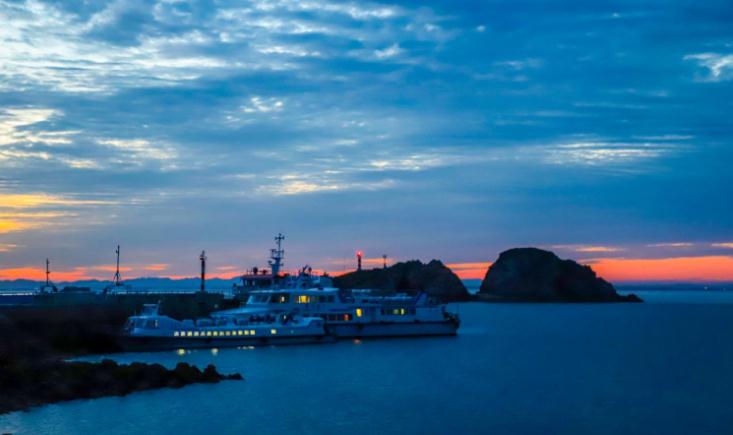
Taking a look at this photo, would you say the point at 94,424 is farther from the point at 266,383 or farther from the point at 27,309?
the point at 27,309

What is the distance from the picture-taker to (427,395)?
149 ft

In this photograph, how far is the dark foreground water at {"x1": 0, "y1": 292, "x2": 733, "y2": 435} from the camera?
36281 millimetres

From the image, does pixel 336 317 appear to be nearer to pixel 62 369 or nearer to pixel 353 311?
pixel 353 311

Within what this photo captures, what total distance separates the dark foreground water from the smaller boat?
1617 mm

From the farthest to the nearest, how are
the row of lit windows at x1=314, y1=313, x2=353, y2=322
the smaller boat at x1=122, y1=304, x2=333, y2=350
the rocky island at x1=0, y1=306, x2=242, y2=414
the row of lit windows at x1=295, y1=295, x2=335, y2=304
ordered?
1. the row of lit windows at x1=314, y1=313, x2=353, y2=322
2. the row of lit windows at x1=295, y1=295, x2=335, y2=304
3. the smaller boat at x1=122, y1=304, x2=333, y2=350
4. the rocky island at x1=0, y1=306, x2=242, y2=414

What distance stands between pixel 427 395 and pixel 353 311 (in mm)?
30777

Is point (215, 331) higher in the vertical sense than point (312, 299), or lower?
lower

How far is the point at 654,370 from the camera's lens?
58656 mm

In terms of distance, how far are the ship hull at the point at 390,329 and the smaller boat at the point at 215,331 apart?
2900mm

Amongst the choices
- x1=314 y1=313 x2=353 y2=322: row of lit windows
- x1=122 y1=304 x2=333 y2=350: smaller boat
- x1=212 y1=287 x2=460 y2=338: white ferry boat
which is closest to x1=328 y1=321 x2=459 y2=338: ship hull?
x1=212 y1=287 x2=460 y2=338: white ferry boat

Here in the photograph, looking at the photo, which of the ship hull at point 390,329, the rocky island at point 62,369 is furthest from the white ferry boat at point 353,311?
the rocky island at point 62,369

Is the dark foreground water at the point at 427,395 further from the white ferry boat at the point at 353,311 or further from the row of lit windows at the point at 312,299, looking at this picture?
the row of lit windows at the point at 312,299

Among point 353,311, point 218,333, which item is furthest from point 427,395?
point 353,311

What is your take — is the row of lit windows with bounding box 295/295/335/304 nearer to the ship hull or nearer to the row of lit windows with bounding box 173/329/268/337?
the ship hull
